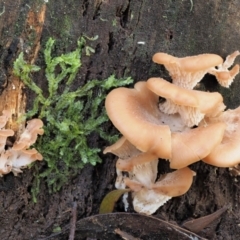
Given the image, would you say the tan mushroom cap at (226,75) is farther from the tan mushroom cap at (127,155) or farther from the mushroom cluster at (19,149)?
the mushroom cluster at (19,149)

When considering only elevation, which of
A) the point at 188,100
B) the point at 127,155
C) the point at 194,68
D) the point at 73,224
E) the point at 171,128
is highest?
the point at 194,68

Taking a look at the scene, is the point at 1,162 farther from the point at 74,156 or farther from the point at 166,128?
the point at 166,128

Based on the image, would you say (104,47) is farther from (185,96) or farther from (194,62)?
(185,96)

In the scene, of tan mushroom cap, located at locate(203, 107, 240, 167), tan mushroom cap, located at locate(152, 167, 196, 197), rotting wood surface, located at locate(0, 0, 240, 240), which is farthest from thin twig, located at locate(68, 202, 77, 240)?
tan mushroom cap, located at locate(203, 107, 240, 167)

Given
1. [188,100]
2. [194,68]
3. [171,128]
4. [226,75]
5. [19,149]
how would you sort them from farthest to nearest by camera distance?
[226,75] < [171,128] < [19,149] < [194,68] < [188,100]

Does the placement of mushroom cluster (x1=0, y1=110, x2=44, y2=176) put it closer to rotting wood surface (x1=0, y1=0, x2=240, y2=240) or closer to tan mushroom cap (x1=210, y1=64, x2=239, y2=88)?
rotting wood surface (x1=0, y1=0, x2=240, y2=240)

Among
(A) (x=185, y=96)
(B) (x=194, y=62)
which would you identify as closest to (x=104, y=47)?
(B) (x=194, y=62)

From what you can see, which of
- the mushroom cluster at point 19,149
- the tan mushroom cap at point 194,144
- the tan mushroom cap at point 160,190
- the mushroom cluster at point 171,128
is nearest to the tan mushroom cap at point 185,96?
the mushroom cluster at point 171,128
